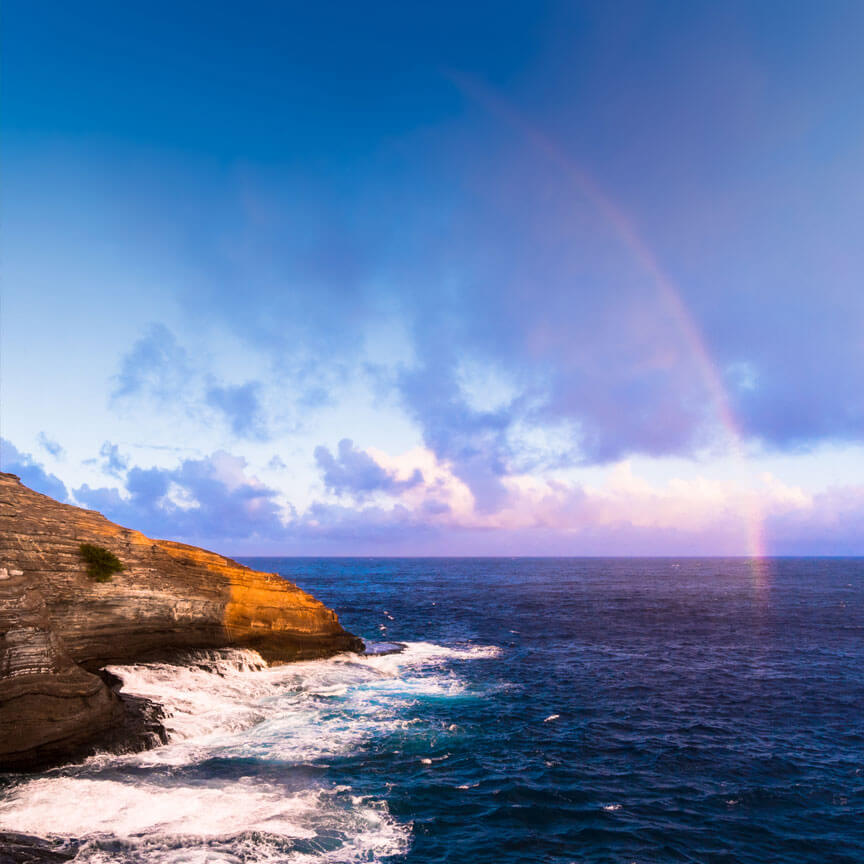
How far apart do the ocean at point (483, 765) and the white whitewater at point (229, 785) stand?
0.10m

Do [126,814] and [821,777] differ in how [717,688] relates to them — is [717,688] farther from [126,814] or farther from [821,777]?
[126,814]

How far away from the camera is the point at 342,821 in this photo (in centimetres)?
1833

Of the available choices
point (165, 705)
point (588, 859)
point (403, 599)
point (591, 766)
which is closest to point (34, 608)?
point (165, 705)

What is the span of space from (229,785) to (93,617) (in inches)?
655

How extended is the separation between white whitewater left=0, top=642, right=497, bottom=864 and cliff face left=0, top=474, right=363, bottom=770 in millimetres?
1756

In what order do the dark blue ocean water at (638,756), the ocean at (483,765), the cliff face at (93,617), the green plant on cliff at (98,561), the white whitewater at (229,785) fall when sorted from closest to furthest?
the white whitewater at (229,785), the ocean at (483,765), the dark blue ocean water at (638,756), the cliff face at (93,617), the green plant on cliff at (98,561)

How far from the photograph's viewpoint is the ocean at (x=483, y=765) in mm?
17250

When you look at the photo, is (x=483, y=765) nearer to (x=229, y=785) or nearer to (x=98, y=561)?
(x=229, y=785)

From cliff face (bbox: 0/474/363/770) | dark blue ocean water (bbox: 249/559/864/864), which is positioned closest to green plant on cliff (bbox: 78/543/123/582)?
cliff face (bbox: 0/474/363/770)

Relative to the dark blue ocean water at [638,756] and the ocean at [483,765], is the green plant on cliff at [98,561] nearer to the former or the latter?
the ocean at [483,765]

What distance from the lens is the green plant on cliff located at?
31984 mm

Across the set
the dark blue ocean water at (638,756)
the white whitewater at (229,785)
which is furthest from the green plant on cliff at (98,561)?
the dark blue ocean water at (638,756)

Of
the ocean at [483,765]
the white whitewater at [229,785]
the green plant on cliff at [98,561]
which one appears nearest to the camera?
the white whitewater at [229,785]

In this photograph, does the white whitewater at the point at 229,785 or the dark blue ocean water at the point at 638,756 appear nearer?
the white whitewater at the point at 229,785
